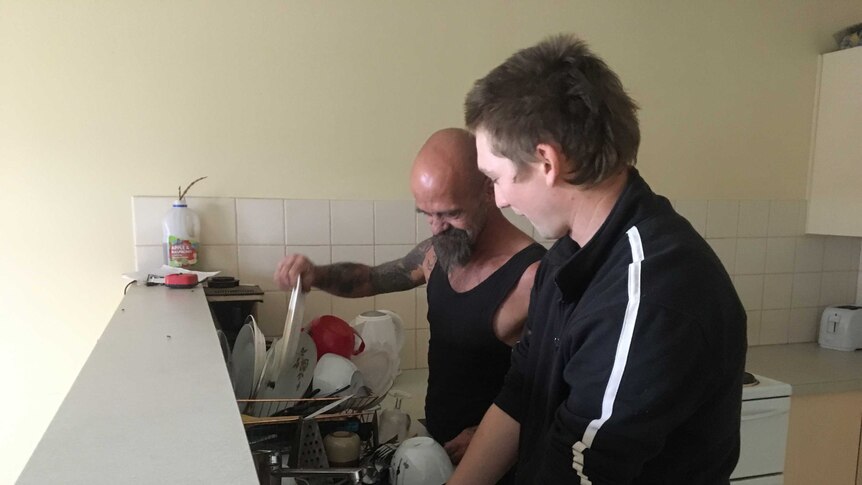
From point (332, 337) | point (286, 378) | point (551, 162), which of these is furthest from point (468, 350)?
point (551, 162)

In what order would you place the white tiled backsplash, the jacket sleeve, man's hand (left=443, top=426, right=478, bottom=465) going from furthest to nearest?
the white tiled backsplash, man's hand (left=443, top=426, right=478, bottom=465), the jacket sleeve

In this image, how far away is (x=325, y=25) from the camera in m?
1.85

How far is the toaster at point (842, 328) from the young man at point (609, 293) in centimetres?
195

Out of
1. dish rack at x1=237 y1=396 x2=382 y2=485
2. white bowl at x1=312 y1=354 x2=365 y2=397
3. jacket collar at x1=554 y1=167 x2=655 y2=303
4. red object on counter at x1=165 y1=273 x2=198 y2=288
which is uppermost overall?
jacket collar at x1=554 y1=167 x2=655 y2=303

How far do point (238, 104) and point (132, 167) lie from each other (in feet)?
1.15

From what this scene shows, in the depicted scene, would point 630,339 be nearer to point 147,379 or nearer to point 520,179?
point 520,179

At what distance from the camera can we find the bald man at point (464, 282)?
1.23 meters

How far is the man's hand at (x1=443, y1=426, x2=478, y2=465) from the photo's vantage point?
120cm

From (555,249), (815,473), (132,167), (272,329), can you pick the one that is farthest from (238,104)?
(815,473)

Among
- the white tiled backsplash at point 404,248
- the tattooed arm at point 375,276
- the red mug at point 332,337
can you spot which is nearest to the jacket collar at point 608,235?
the red mug at point 332,337

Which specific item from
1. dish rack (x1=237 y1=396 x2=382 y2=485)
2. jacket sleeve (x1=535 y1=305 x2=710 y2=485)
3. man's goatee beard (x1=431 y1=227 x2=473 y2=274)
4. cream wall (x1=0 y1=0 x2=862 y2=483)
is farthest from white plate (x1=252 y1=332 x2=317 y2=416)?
cream wall (x1=0 y1=0 x2=862 y2=483)

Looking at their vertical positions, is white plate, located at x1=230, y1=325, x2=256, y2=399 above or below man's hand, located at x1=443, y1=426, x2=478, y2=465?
above

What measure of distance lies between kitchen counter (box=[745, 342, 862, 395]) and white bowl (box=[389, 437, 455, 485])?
4.86 feet

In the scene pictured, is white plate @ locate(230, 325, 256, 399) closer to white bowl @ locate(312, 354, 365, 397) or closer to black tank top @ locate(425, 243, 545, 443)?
white bowl @ locate(312, 354, 365, 397)
